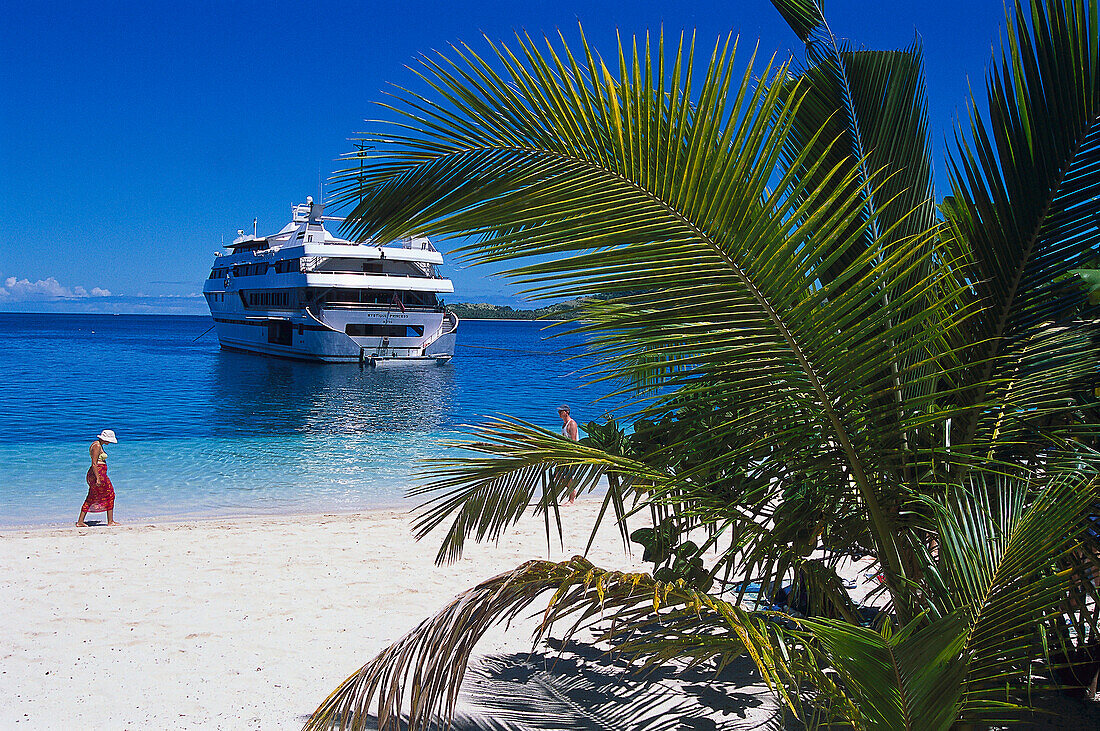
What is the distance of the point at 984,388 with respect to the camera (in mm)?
2270

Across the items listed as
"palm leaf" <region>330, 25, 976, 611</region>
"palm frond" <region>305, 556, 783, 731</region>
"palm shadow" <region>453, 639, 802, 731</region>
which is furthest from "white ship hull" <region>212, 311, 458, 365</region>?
"palm leaf" <region>330, 25, 976, 611</region>

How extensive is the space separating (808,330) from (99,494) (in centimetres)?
1002

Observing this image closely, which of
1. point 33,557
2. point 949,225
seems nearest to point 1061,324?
point 949,225

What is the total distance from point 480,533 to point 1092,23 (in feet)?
7.64

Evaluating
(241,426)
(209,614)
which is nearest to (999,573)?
(209,614)

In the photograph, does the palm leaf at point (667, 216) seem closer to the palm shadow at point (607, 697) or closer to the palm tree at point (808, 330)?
the palm tree at point (808, 330)

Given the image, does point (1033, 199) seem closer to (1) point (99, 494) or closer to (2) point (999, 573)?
(2) point (999, 573)

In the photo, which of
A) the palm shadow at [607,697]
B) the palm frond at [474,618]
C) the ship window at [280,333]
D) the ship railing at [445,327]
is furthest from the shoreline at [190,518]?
the ship window at [280,333]

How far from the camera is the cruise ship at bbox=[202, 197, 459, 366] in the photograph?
116 ft

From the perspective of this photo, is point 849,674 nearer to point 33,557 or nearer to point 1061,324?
point 1061,324

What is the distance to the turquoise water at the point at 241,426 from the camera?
12.2 meters

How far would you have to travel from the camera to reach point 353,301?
3669 cm

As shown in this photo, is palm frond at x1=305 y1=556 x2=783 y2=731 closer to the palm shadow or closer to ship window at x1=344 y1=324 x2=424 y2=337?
the palm shadow

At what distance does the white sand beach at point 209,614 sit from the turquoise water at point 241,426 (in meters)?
1.56
